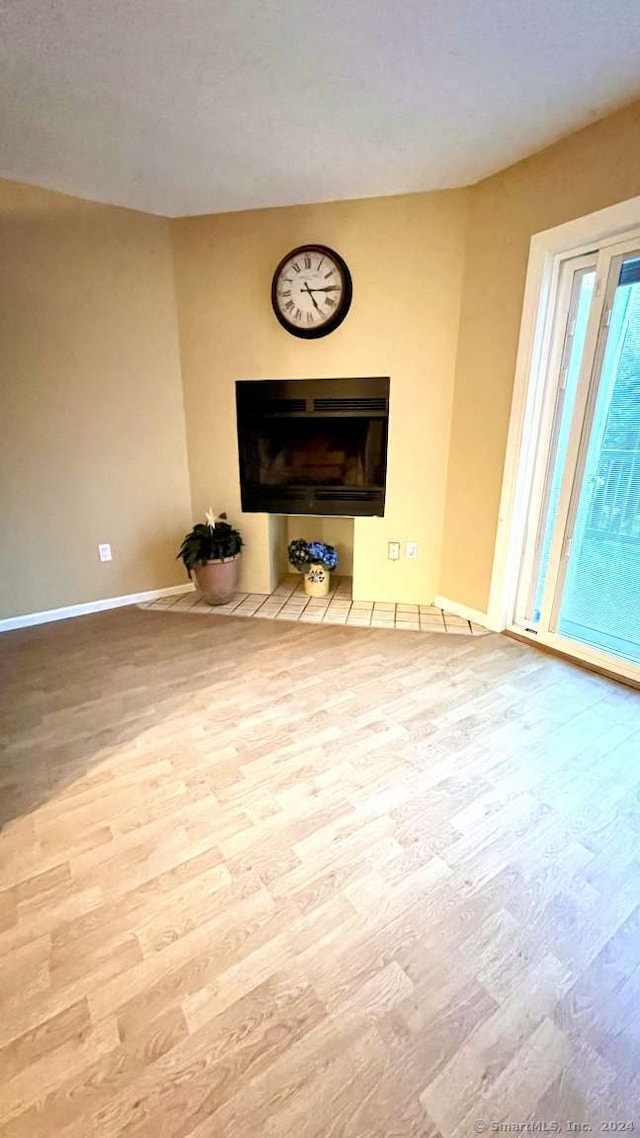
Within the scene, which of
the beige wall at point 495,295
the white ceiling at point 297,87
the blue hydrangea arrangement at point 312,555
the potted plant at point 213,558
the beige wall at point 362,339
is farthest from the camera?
the blue hydrangea arrangement at point 312,555

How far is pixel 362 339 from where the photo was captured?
9.84 feet

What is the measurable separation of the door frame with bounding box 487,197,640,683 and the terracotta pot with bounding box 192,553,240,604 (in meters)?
1.74

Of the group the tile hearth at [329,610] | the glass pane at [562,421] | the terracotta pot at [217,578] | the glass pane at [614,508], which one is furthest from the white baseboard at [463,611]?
the terracotta pot at [217,578]

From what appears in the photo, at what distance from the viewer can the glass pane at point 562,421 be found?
7.80 ft

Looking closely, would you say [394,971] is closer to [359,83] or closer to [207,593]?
[207,593]

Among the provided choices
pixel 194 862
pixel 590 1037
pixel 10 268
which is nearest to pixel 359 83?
pixel 10 268

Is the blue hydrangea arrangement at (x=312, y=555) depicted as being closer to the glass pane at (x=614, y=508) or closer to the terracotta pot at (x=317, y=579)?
the terracotta pot at (x=317, y=579)

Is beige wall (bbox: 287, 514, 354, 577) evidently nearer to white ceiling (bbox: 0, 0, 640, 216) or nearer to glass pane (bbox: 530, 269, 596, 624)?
glass pane (bbox: 530, 269, 596, 624)

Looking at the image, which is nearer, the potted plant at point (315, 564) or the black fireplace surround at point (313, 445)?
the black fireplace surround at point (313, 445)

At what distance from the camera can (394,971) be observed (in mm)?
1124

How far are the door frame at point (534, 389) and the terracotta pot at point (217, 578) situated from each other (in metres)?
1.74

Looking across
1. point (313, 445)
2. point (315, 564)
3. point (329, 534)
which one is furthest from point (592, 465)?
point (329, 534)

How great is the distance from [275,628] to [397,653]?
0.81 metres

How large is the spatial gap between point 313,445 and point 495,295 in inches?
56.1
